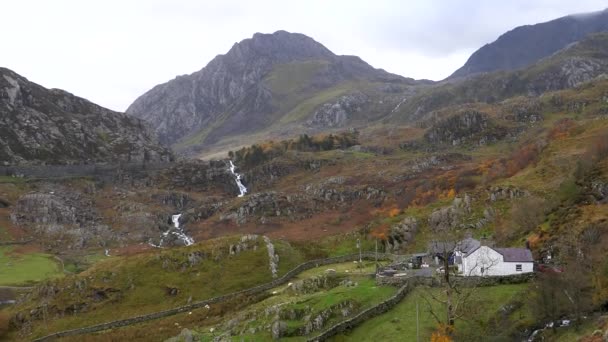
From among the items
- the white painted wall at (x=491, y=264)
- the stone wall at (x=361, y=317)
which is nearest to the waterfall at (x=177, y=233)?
the stone wall at (x=361, y=317)

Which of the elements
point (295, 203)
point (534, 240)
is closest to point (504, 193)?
point (534, 240)

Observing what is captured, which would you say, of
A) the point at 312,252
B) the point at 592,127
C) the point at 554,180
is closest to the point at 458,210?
the point at 554,180

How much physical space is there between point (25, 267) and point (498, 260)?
106 metres

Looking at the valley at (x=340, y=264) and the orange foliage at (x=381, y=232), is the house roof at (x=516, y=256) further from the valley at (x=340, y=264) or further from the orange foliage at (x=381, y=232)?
the orange foliage at (x=381, y=232)

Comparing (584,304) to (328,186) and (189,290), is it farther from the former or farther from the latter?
(328,186)

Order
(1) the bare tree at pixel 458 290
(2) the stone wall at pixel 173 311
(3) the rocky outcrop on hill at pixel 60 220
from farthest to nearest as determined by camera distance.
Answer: (3) the rocky outcrop on hill at pixel 60 220 < (2) the stone wall at pixel 173 311 < (1) the bare tree at pixel 458 290

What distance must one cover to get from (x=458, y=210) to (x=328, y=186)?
84.1 meters

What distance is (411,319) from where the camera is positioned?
58281 millimetres

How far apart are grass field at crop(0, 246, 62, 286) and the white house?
296 ft

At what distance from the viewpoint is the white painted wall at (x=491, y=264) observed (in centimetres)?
6669

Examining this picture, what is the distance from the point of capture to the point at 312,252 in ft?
344

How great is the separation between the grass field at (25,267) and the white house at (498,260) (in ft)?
296

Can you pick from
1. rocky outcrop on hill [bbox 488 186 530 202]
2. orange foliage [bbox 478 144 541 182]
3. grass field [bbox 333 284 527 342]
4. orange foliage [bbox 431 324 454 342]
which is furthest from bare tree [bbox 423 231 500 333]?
orange foliage [bbox 478 144 541 182]

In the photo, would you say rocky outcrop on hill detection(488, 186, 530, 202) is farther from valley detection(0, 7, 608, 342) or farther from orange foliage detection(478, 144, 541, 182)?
orange foliage detection(478, 144, 541, 182)
